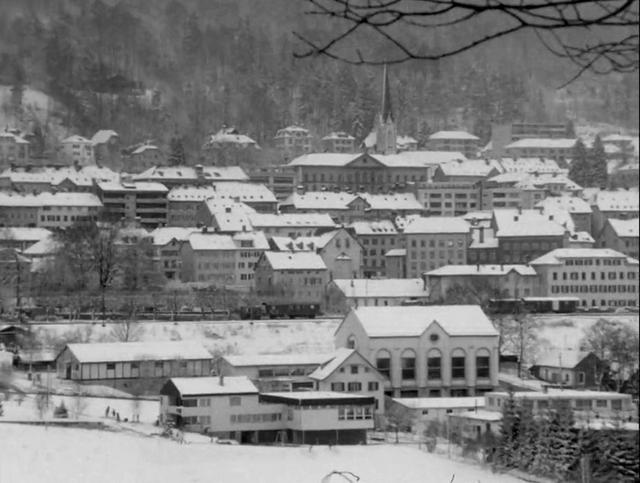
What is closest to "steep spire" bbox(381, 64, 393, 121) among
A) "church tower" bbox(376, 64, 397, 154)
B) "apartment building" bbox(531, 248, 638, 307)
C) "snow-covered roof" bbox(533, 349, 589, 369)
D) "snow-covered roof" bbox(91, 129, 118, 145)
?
"church tower" bbox(376, 64, 397, 154)

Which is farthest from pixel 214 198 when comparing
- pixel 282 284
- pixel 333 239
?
pixel 282 284

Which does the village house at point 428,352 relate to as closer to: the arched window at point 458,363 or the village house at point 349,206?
the arched window at point 458,363

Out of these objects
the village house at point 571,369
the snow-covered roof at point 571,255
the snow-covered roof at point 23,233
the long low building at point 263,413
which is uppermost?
the snow-covered roof at point 23,233

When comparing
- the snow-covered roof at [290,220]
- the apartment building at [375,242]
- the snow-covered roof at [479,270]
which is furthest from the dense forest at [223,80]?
the snow-covered roof at [479,270]

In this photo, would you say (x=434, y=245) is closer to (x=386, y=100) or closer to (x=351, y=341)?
(x=351, y=341)

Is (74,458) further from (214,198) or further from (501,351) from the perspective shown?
(214,198)

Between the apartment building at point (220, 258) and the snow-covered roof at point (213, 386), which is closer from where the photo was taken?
the snow-covered roof at point (213, 386)
